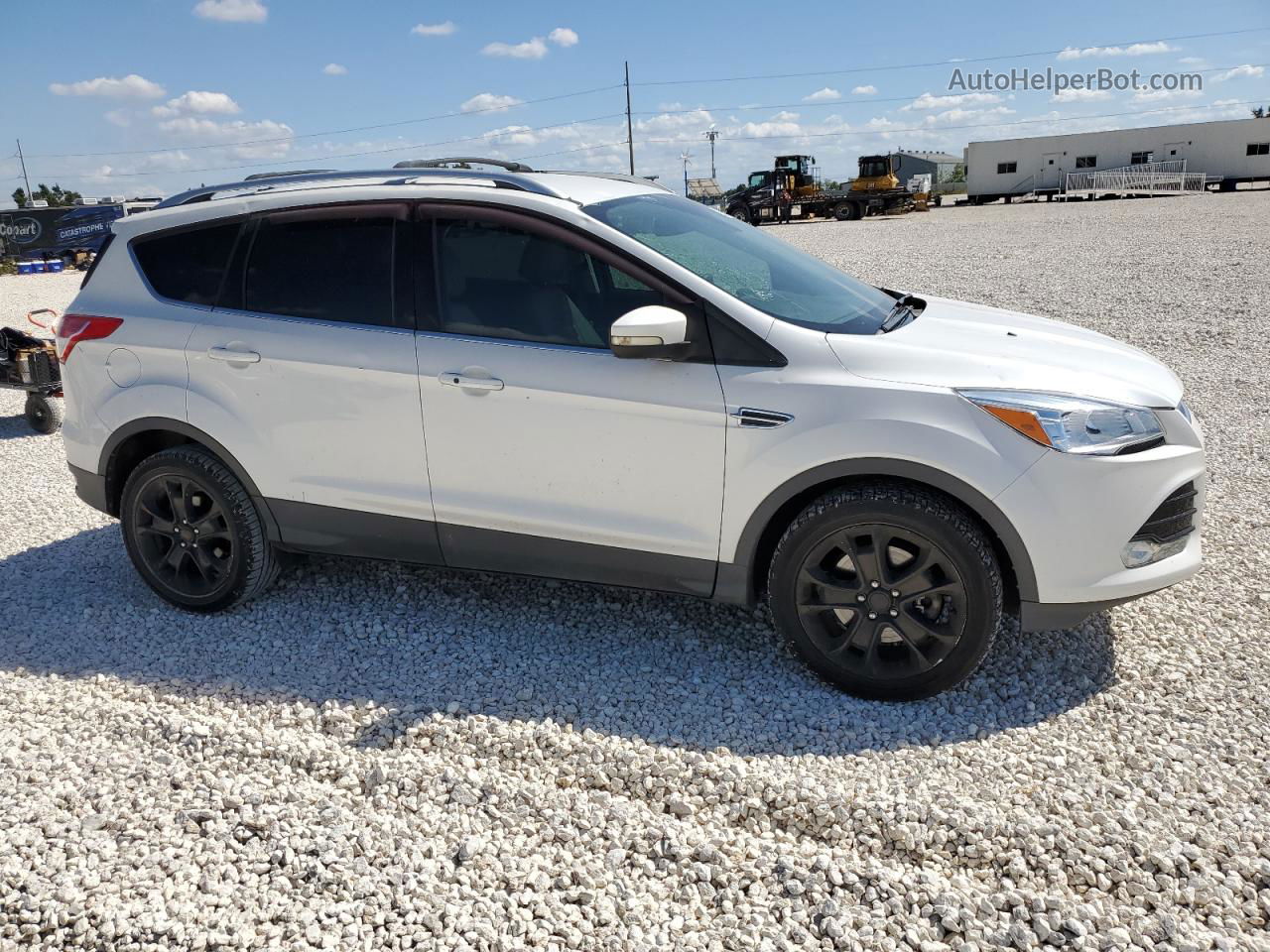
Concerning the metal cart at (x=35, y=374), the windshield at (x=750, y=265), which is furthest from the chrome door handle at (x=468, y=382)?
the metal cart at (x=35, y=374)

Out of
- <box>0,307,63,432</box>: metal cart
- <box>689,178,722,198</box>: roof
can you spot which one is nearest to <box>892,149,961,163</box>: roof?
<box>689,178,722,198</box>: roof

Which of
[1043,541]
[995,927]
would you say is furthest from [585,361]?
[995,927]

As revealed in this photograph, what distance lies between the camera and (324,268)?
13.6ft

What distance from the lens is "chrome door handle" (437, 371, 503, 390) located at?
3781 mm

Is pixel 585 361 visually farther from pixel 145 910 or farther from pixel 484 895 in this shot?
pixel 145 910

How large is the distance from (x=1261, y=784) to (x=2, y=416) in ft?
34.2

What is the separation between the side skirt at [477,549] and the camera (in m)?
3.79

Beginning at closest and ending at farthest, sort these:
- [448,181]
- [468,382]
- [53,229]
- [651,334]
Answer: [651,334]
[468,382]
[448,181]
[53,229]

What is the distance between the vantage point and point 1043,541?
3.32m

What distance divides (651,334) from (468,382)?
0.83 metres

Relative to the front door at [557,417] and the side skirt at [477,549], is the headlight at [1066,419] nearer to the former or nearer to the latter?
the front door at [557,417]

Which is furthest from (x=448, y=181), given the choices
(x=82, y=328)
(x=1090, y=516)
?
(x=1090, y=516)

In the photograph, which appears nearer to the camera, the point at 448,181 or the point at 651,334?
the point at 651,334

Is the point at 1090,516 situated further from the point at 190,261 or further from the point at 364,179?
the point at 190,261
